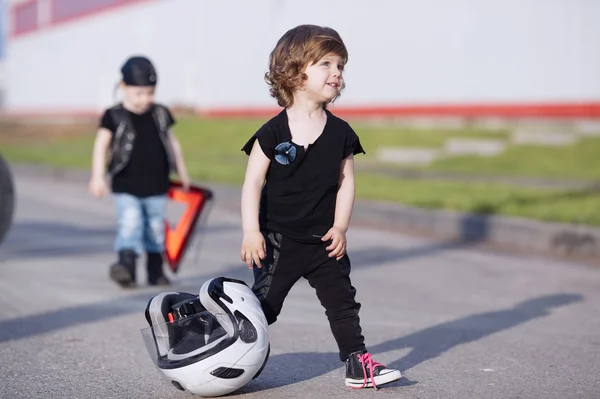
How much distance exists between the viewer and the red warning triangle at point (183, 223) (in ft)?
25.0

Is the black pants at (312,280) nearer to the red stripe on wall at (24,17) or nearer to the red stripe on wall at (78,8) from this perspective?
the red stripe on wall at (78,8)

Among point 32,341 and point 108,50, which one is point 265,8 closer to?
point 108,50

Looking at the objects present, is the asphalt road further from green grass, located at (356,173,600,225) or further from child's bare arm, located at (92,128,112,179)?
green grass, located at (356,173,600,225)

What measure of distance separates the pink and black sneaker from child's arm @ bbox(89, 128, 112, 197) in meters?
2.93

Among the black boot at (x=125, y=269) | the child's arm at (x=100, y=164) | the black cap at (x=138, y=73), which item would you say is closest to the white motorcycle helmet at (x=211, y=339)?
the child's arm at (x=100, y=164)

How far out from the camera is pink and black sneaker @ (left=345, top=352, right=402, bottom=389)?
14.5ft

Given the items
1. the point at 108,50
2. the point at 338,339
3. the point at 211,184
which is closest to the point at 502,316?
the point at 338,339

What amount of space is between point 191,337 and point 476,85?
1871 cm

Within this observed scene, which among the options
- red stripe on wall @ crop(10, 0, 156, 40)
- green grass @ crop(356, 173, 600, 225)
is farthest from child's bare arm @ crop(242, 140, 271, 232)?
red stripe on wall @ crop(10, 0, 156, 40)

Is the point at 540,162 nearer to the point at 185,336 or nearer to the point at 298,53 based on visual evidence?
the point at 298,53

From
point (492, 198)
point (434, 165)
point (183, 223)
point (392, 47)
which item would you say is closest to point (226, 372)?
point (183, 223)

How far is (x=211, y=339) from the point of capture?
14.0ft

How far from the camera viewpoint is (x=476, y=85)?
22438mm

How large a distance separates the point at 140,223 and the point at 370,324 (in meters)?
1.86
